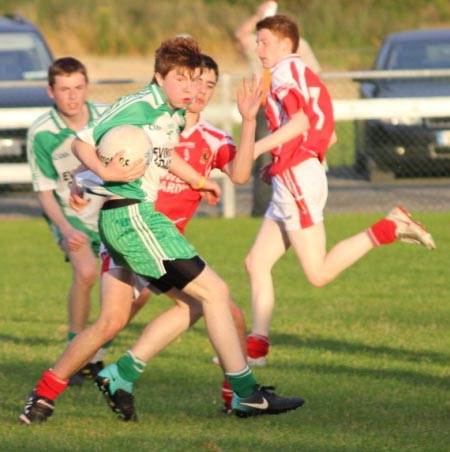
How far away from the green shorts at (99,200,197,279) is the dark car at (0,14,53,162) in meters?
8.90

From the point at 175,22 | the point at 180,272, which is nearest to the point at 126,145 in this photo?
the point at 180,272

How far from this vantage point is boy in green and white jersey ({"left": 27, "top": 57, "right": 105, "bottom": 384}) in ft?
26.6

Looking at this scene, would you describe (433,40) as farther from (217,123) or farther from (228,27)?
(228,27)

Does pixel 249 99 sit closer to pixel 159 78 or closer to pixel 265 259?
pixel 159 78

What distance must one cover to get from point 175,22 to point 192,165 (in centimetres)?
3577

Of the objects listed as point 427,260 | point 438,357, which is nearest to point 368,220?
point 427,260

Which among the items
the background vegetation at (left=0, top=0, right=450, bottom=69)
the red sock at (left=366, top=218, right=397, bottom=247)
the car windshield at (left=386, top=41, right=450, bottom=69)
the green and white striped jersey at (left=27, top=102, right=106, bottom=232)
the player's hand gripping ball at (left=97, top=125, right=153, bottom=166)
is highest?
the player's hand gripping ball at (left=97, top=125, right=153, bottom=166)

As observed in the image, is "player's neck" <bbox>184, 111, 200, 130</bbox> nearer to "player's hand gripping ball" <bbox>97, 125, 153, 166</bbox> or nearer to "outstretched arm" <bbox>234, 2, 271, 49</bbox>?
"player's hand gripping ball" <bbox>97, 125, 153, 166</bbox>

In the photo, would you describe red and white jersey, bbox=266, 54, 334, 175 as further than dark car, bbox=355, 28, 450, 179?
No

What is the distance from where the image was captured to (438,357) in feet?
27.6

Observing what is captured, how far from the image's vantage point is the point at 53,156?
8234mm

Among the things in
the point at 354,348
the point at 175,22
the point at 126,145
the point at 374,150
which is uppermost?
the point at 126,145

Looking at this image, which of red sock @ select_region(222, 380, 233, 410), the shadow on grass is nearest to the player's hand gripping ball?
red sock @ select_region(222, 380, 233, 410)

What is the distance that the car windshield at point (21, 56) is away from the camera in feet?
58.0
